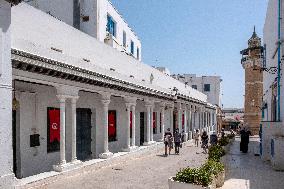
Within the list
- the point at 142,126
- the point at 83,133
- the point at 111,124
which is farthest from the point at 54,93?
the point at 142,126

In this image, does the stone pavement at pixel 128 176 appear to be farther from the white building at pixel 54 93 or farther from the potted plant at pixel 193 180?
the potted plant at pixel 193 180

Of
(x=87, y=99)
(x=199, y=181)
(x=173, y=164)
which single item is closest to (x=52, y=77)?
(x=87, y=99)

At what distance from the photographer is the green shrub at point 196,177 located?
327 inches

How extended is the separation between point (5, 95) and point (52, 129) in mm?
5222

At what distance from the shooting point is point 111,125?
18.1m

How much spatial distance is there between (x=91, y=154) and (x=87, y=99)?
3.18m

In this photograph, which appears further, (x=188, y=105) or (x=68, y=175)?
(x=188, y=105)

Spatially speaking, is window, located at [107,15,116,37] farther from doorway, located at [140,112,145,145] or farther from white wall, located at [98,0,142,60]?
doorway, located at [140,112,145,145]

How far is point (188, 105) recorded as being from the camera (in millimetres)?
30562

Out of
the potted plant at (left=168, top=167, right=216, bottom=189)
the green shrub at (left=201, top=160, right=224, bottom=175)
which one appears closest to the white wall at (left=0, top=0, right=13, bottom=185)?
the potted plant at (left=168, top=167, right=216, bottom=189)

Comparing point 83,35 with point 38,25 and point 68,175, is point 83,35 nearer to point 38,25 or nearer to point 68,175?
point 38,25

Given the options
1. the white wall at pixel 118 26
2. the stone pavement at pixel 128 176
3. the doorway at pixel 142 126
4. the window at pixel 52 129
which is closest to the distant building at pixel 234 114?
the white wall at pixel 118 26

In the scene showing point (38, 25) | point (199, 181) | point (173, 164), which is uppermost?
point (38, 25)

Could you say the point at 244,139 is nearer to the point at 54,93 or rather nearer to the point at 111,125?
the point at 111,125
